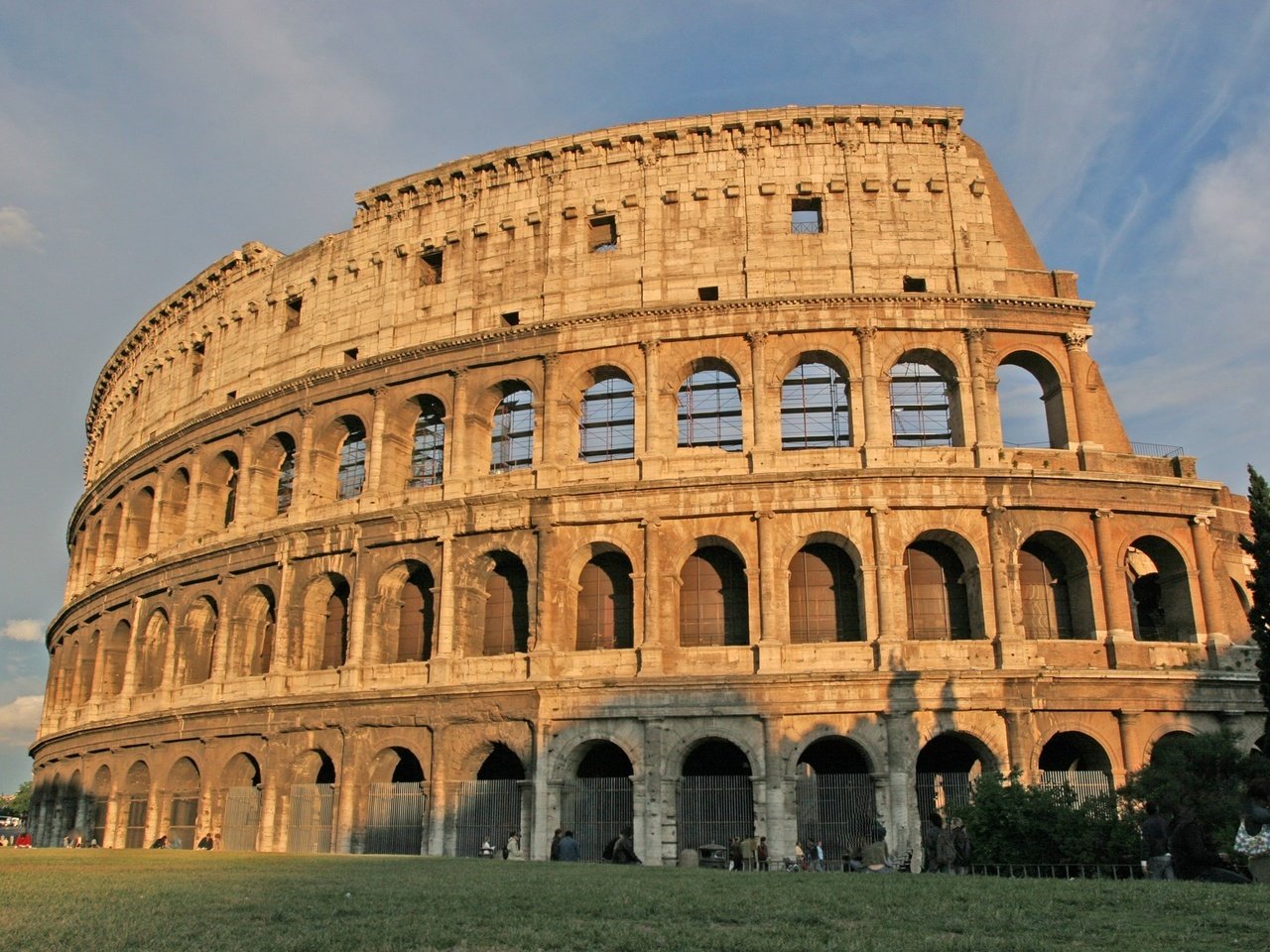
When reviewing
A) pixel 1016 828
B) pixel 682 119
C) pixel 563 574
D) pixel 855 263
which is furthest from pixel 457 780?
pixel 682 119

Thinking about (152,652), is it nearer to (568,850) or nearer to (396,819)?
(396,819)

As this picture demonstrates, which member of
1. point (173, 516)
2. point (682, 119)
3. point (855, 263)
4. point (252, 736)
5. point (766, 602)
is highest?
point (682, 119)

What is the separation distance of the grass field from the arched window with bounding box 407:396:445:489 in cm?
1828

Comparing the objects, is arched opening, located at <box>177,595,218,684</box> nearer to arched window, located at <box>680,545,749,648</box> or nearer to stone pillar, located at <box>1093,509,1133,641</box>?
arched window, located at <box>680,545,749,648</box>

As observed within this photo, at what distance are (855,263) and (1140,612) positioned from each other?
1054 cm

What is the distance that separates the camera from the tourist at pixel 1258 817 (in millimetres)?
9172

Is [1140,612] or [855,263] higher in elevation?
[855,263]


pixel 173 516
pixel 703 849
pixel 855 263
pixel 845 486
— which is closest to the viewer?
pixel 703 849

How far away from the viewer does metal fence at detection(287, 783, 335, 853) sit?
2484 cm

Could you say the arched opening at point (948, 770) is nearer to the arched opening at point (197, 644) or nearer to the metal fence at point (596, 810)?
the metal fence at point (596, 810)

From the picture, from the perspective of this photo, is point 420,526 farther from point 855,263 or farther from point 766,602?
point 855,263

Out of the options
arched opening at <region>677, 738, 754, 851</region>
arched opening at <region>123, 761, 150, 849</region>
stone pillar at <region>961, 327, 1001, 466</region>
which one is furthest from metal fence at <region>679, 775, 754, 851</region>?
arched opening at <region>123, 761, 150, 849</region>

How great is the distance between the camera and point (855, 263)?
998 inches

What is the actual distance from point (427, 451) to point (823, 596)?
12.5 metres
